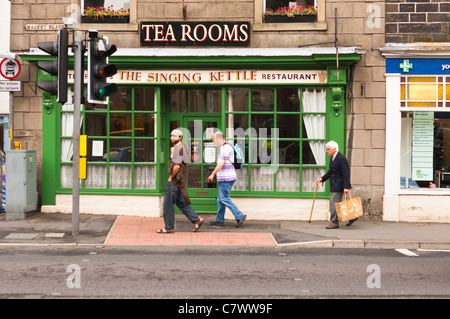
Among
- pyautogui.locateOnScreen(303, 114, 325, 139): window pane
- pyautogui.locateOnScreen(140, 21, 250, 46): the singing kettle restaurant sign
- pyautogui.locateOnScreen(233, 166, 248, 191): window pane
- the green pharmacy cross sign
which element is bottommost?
pyautogui.locateOnScreen(233, 166, 248, 191): window pane

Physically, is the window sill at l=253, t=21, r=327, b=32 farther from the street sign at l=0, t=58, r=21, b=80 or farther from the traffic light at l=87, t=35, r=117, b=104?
the street sign at l=0, t=58, r=21, b=80

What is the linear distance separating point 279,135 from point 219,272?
5.65 metres

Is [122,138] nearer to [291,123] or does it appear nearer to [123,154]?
[123,154]

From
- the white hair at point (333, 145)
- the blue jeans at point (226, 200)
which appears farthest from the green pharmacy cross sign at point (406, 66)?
the blue jeans at point (226, 200)

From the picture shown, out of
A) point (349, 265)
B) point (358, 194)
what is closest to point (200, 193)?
point (358, 194)

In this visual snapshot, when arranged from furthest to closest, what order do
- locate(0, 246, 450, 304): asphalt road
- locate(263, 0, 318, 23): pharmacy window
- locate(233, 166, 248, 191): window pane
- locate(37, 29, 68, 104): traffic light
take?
1. locate(233, 166, 248, 191): window pane
2. locate(263, 0, 318, 23): pharmacy window
3. locate(37, 29, 68, 104): traffic light
4. locate(0, 246, 450, 304): asphalt road

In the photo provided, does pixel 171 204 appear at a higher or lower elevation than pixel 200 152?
lower

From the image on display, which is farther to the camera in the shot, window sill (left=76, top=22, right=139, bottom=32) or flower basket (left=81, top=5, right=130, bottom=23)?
flower basket (left=81, top=5, right=130, bottom=23)

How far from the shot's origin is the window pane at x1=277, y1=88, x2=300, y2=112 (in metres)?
12.9

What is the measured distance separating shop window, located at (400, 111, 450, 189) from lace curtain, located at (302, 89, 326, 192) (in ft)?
5.84

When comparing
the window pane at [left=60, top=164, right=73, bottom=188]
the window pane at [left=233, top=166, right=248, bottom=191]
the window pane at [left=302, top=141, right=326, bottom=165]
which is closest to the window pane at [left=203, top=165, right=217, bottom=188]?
the window pane at [left=233, top=166, right=248, bottom=191]

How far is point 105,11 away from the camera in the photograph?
13.0 m

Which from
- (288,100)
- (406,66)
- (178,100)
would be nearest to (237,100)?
(288,100)

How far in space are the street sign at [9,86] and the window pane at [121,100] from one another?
200 cm
